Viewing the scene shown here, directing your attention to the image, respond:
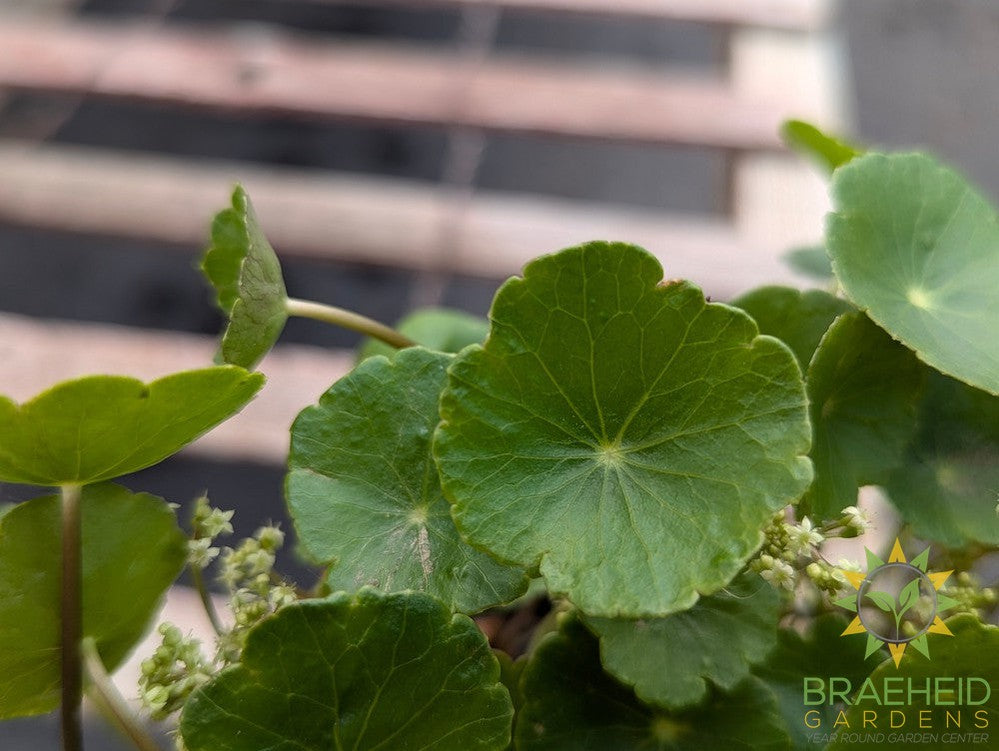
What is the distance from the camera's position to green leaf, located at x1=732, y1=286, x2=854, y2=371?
0.50 m

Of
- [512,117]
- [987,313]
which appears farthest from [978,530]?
[512,117]

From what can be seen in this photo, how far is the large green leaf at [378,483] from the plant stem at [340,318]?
8cm

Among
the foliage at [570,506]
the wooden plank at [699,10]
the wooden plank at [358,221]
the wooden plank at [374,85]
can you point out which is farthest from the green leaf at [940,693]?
the wooden plank at [699,10]

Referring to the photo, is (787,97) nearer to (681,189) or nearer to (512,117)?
(512,117)

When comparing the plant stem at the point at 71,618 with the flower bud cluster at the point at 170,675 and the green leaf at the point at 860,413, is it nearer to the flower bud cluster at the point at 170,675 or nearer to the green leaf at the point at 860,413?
the flower bud cluster at the point at 170,675

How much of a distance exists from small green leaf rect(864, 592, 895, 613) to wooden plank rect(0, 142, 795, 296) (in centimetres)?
56

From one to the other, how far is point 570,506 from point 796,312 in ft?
0.58

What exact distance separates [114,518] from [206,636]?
1.48 ft

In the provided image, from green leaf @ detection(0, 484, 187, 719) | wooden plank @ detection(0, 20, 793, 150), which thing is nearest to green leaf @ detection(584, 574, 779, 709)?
green leaf @ detection(0, 484, 187, 719)

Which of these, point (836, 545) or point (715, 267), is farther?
point (715, 267)

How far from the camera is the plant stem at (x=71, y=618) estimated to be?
430 millimetres

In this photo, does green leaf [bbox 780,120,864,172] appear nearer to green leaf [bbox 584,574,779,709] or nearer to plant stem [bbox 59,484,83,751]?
green leaf [bbox 584,574,779,709]

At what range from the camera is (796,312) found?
1.63 ft

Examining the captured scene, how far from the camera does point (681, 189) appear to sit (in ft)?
5.81
